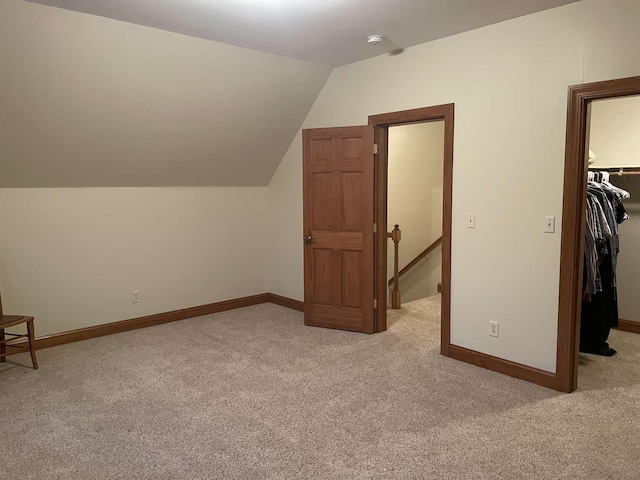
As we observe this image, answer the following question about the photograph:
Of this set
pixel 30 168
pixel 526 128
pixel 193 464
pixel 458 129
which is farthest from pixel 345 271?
pixel 30 168

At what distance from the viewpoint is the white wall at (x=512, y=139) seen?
2.94 m

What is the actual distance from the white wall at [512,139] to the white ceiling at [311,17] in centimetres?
20

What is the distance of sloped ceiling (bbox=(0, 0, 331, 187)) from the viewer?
10.4 feet

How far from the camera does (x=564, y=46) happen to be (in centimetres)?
301

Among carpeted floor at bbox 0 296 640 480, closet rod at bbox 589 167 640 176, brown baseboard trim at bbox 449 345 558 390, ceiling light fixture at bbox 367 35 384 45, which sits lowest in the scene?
carpeted floor at bbox 0 296 640 480

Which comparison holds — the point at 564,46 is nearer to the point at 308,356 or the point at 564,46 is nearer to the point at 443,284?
the point at 443,284

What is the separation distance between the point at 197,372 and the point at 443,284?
2.10 meters

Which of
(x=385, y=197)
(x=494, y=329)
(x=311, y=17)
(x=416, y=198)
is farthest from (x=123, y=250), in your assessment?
(x=416, y=198)

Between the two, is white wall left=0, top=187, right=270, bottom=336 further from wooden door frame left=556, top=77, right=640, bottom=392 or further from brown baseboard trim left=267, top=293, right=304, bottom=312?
wooden door frame left=556, top=77, right=640, bottom=392

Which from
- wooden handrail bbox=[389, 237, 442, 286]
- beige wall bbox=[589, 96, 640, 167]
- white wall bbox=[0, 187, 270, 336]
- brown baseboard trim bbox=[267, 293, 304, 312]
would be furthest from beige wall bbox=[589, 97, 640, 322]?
white wall bbox=[0, 187, 270, 336]

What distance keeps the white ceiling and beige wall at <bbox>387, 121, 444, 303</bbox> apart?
202 cm

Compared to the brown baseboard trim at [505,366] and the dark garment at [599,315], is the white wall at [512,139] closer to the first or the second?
the brown baseboard trim at [505,366]

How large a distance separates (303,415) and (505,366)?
5.34 feet

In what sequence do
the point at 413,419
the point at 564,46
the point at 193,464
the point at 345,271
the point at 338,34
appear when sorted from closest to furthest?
the point at 193,464 < the point at 413,419 < the point at 564,46 < the point at 338,34 < the point at 345,271
